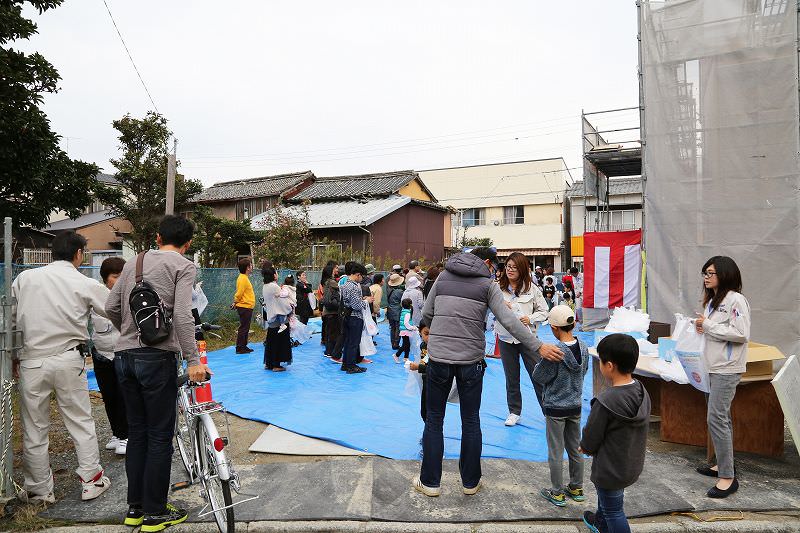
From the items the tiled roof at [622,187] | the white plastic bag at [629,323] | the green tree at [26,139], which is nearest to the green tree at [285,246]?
the green tree at [26,139]

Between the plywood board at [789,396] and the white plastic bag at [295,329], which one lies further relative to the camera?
the white plastic bag at [295,329]

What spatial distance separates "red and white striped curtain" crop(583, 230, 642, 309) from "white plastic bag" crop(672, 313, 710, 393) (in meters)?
7.30

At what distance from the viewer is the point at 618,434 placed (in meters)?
2.81

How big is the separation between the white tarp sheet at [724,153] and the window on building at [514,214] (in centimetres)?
2616

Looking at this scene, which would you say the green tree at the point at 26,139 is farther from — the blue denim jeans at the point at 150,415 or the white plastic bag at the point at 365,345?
the blue denim jeans at the point at 150,415

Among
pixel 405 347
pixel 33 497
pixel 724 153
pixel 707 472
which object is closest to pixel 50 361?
pixel 33 497

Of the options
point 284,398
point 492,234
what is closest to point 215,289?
point 284,398

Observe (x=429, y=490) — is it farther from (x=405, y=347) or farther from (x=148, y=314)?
(x=405, y=347)

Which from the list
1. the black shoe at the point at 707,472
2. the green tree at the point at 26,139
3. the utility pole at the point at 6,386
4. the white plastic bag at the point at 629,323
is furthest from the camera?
the green tree at the point at 26,139

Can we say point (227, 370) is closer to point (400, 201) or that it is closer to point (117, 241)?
point (400, 201)

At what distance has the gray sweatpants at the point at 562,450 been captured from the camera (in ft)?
11.7

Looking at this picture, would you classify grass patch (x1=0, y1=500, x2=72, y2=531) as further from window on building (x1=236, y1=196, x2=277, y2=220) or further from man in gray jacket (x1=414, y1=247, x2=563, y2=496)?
window on building (x1=236, y1=196, x2=277, y2=220)

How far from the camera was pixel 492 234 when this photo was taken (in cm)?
3425

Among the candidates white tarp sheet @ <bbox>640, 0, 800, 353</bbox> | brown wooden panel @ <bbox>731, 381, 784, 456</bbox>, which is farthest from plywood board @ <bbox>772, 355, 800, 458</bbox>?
white tarp sheet @ <bbox>640, 0, 800, 353</bbox>
